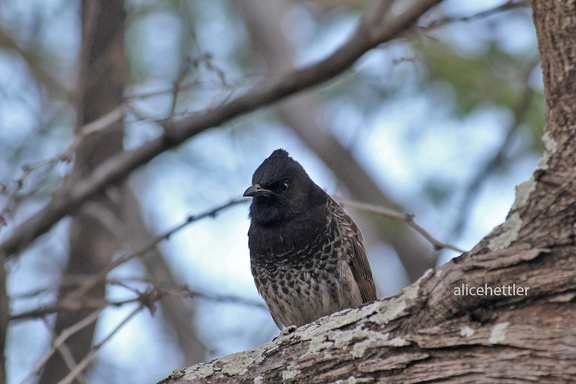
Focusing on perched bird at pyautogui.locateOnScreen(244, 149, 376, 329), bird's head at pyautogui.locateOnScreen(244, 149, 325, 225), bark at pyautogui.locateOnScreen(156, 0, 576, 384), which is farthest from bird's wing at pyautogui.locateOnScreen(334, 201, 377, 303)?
bark at pyautogui.locateOnScreen(156, 0, 576, 384)

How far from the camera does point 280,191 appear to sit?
18.0 feet

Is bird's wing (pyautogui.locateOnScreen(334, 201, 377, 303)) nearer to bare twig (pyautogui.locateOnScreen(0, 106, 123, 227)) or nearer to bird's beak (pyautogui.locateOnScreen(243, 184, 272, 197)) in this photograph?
bird's beak (pyautogui.locateOnScreen(243, 184, 272, 197))

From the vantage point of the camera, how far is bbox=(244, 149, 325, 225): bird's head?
17.7 ft

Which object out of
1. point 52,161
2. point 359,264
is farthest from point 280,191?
point 52,161

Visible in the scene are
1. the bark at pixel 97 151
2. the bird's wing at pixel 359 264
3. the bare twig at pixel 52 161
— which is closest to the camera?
the bare twig at pixel 52 161

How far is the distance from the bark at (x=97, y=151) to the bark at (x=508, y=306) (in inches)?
133

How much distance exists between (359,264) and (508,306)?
8.78 feet

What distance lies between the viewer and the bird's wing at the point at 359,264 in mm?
5348

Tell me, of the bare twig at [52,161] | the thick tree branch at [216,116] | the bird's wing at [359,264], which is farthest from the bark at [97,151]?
the bird's wing at [359,264]

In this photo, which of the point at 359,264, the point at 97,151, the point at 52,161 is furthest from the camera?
the point at 97,151

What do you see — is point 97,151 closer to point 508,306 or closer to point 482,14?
point 482,14

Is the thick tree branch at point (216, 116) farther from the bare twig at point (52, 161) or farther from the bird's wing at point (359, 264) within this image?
the bird's wing at point (359, 264)

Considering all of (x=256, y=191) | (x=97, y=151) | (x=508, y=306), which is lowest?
(x=508, y=306)

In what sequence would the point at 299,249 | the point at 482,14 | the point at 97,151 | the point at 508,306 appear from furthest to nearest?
the point at 97,151, the point at 482,14, the point at 299,249, the point at 508,306
